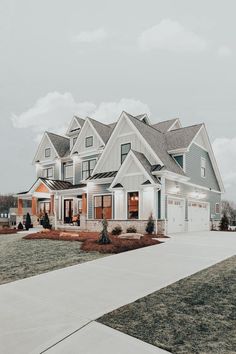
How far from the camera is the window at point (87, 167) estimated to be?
26.1 meters

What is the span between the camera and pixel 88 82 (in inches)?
5236

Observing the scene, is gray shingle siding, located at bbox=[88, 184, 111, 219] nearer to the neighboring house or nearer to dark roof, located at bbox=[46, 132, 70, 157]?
the neighboring house

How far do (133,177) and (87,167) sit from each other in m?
8.19

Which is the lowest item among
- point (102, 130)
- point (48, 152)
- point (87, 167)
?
point (87, 167)

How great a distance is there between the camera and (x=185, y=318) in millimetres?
4453

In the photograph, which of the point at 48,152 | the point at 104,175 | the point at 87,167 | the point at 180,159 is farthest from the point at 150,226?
the point at 48,152

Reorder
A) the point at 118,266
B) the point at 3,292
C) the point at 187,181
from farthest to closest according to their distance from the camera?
the point at 187,181, the point at 118,266, the point at 3,292

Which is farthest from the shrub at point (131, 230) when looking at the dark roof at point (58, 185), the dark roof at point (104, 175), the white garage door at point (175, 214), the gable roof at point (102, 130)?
the gable roof at point (102, 130)

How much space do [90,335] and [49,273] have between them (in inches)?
153

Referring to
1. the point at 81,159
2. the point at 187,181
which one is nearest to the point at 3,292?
the point at 187,181

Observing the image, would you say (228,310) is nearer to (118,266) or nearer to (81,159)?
(118,266)

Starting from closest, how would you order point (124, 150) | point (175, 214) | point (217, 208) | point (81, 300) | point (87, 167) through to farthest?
point (81, 300) → point (175, 214) → point (124, 150) → point (87, 167) → point (217, 208)

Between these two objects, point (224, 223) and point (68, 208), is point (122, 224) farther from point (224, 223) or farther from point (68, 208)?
point (224, 223)

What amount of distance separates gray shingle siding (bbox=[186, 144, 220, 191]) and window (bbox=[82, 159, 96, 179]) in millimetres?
8885
